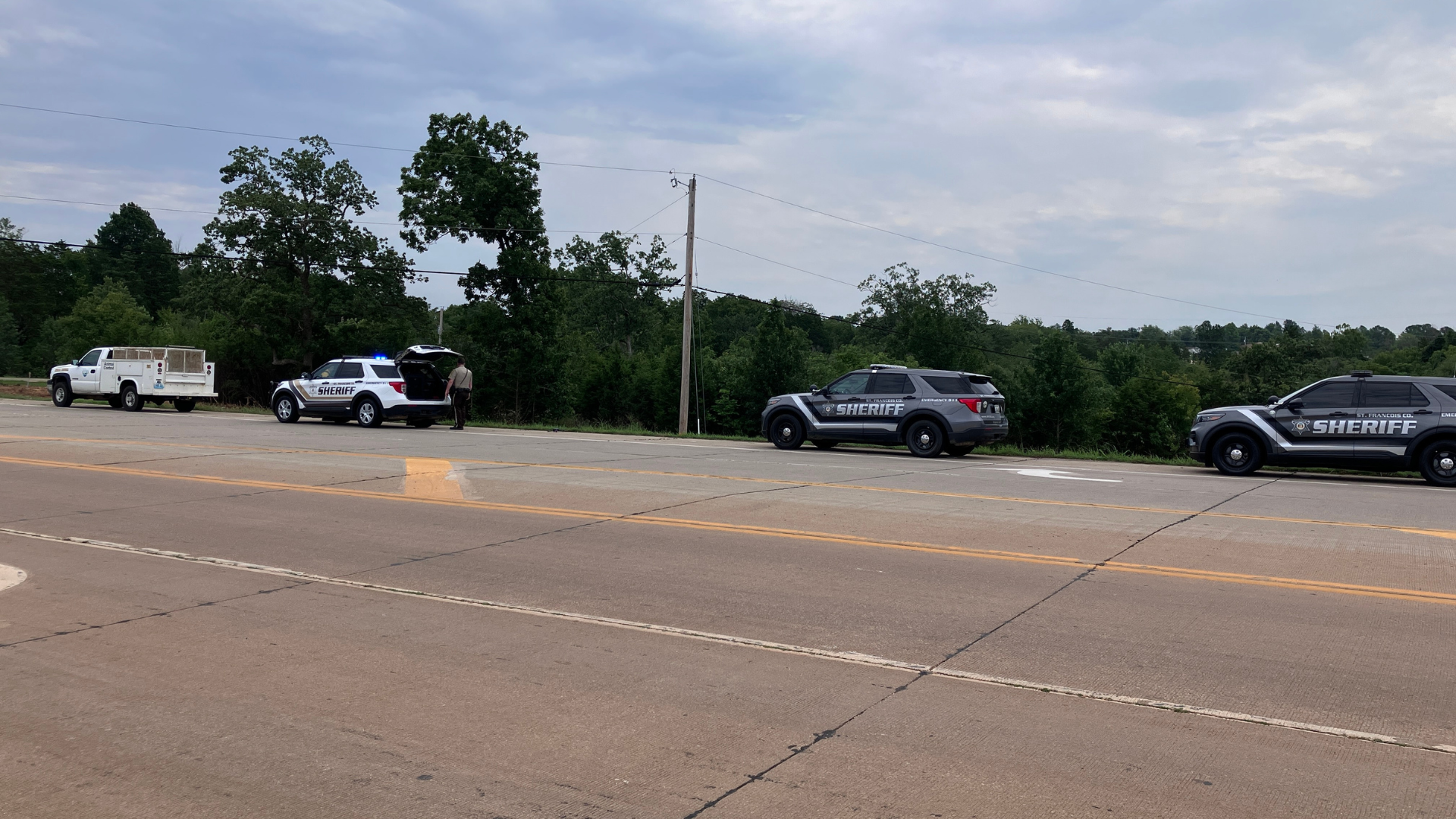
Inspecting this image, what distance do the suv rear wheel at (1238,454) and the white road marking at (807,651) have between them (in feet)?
46.6

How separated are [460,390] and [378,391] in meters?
2.00

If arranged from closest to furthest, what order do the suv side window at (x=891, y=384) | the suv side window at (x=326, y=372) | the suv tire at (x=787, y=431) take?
the suv side window at (x=891, y=384), the suv tire at (x=787, y=431), the suv side window at (x=326, y=372)

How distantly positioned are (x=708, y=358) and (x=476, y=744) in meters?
49.5

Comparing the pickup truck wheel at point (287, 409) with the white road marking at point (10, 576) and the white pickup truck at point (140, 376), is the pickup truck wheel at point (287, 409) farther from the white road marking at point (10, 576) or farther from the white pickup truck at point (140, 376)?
the white road marking at point (10, 576)

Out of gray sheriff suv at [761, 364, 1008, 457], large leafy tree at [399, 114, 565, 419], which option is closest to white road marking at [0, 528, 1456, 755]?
gray sheriff suv at [761, 364, 1008, 457]

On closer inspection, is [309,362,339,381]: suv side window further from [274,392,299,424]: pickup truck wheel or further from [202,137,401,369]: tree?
[202,137,401,369]: tree

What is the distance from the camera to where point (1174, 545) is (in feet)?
30.9

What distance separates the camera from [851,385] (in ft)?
70.1

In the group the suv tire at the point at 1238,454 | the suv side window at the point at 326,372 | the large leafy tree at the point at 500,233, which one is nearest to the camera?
the suv tire at the point at 1238,454

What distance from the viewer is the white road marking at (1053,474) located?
15508mm

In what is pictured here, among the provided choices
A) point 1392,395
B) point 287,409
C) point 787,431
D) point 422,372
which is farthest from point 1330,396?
point 287,409

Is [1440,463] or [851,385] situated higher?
[851,385]

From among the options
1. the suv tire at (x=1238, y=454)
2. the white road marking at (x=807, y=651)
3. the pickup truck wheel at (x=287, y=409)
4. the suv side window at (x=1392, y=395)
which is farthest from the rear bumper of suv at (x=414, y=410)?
the suv side window at (x=1392, y=395)

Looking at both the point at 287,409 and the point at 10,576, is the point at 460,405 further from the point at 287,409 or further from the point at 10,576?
the point at 10,576
